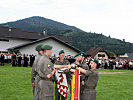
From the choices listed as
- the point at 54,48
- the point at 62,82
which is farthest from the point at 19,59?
the point at 62,82

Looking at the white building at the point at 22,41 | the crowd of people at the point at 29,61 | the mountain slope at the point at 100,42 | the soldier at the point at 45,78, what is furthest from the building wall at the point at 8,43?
the mountain slope at the point at 100,42

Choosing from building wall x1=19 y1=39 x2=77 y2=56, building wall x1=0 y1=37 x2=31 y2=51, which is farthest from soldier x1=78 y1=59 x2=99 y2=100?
building wall x1=0 y1=37 x2=31 y2=51

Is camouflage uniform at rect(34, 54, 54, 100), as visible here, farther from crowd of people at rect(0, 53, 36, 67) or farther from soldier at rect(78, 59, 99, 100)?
crowd of people at rect(0, 53, 36, 67)

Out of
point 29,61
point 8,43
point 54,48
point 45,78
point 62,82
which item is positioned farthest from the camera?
point 8,43

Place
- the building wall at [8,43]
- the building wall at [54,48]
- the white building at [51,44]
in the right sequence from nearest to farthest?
the white building at [51,44] → the building wall at [54,48] → the building wall at [8,43]

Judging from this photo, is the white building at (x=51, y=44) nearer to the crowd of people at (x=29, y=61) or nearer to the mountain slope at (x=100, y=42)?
the crowd of people at (x=29, y=61)

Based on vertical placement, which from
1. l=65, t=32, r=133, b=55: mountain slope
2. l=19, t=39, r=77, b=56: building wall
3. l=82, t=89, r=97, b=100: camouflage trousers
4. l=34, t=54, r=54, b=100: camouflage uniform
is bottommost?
l=82, t=89, r=97, b=100: camouflage trousers

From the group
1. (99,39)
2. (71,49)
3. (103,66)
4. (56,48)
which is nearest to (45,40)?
(56,48)

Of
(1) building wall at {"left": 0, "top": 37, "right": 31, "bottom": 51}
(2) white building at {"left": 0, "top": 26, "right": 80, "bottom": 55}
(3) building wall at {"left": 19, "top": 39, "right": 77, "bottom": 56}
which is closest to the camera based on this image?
(3) building wall at {"left": 19, "top": 39, "right": 77, "bottom": 56}

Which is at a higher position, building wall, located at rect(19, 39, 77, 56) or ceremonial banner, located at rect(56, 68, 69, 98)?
building wall, located at rect(19, 39, 77, 56)

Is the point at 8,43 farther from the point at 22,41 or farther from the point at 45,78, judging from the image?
the point at 45,78

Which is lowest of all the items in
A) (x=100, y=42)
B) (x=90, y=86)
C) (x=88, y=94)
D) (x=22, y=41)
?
(x=88, y=94)

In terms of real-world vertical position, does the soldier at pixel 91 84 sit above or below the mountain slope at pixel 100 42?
below

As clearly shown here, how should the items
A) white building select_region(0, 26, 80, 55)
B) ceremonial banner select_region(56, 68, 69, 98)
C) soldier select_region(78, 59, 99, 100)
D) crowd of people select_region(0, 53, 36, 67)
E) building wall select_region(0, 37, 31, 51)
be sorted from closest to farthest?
1. soldier select_region(78, 59, 99, 100)
2. ceremonial banner select_region(56, 68, 69, 98)
3. crowd of people select_region(0, 53, 36, 67)
4. white building select_region(0, 26, 80, 55)
5. building wall select_region(0, 37, 31, 51)
